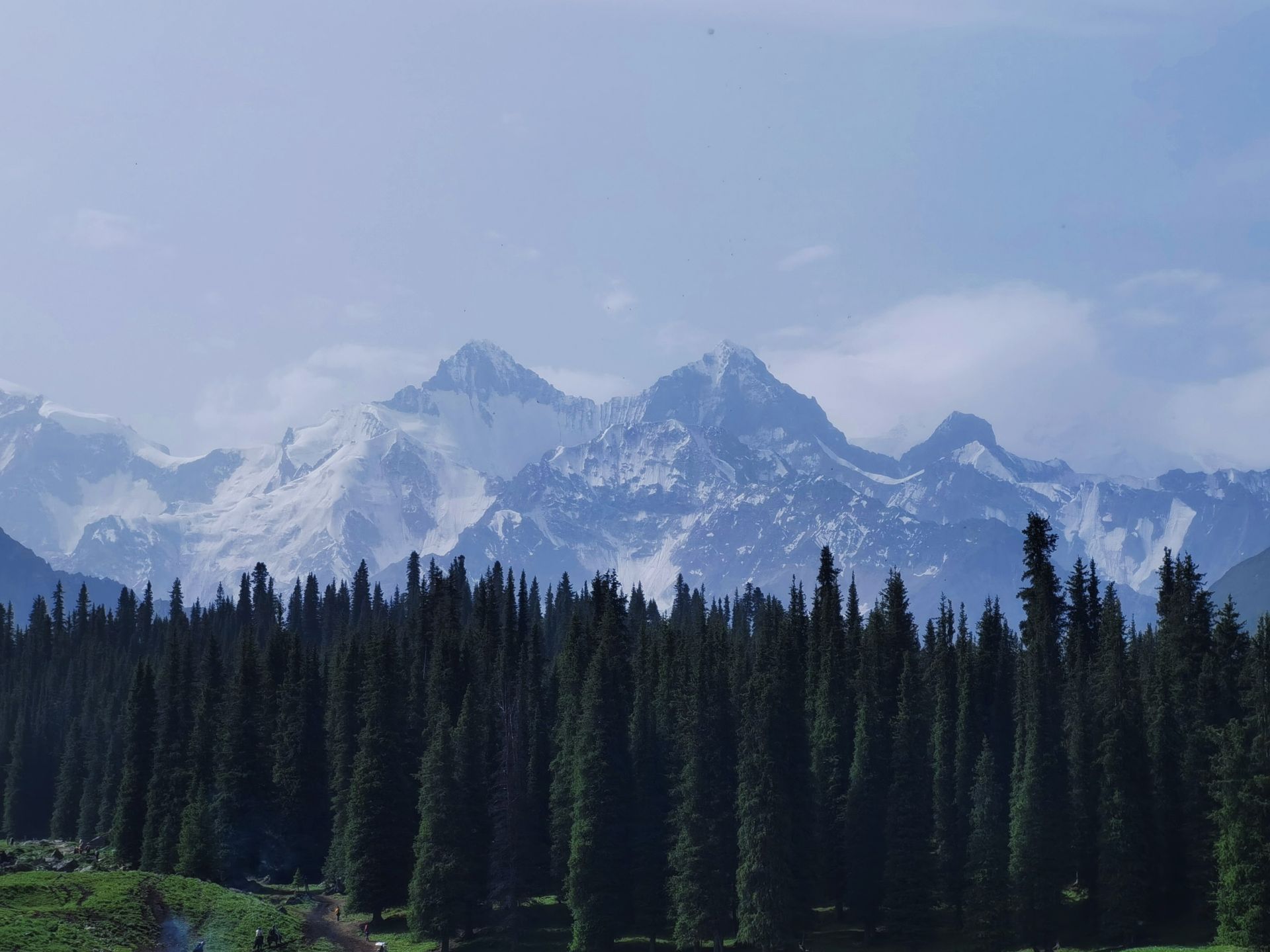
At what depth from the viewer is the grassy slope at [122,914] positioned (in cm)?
8400

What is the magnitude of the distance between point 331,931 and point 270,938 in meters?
16.4

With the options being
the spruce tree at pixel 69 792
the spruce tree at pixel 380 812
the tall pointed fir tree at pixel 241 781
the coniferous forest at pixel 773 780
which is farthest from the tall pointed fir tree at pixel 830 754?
the spruce tree at pixel 69 792

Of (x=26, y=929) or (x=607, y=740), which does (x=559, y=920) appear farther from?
(x=26, y=929)

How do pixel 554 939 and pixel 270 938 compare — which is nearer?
pixel 270 938

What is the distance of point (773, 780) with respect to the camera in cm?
10156

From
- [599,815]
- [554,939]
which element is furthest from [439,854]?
[599,815]

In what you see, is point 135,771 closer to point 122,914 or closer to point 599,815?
point 122,914

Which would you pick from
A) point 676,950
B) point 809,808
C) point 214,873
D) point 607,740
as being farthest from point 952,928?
point 214,873

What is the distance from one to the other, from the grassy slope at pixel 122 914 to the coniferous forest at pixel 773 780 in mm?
14638

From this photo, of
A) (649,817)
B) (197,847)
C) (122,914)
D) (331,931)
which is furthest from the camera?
(197,847)

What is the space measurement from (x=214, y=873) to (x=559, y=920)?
28126mm

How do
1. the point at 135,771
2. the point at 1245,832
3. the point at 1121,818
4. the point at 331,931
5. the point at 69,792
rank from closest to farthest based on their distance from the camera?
the point at 1245,832
the point at 1121,818
the point at 331,931
the point at 135,771
the point at 69,792

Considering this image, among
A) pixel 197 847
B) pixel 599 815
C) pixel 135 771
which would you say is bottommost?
Answer: pixel 197 847

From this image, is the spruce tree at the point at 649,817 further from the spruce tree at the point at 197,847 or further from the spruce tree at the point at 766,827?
the spruce tree at the point at 197,847
